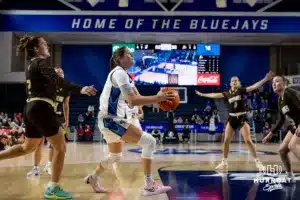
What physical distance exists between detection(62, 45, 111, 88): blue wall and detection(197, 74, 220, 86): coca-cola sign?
5.45 m

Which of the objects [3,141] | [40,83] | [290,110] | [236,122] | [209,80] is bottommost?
[3,141]

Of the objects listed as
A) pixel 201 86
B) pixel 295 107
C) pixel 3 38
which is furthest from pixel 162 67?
pixel 295 107

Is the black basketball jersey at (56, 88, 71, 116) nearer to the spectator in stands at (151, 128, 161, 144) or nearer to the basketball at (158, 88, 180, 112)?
the basketball at (158, 88, 180, 112)

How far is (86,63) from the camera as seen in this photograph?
72.6 feet

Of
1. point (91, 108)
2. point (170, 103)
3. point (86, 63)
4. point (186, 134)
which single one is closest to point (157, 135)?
point (186, 134)

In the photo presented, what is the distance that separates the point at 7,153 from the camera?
16.5 ft

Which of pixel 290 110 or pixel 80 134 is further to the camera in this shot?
pixel 80 134

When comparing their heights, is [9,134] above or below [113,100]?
below

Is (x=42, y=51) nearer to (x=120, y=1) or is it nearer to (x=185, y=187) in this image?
(x=185, y=187)

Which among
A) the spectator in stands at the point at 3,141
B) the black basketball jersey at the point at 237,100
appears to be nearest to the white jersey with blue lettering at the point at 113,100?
the black basketball jersey at the point at 237,100

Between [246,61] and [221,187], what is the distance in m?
17.5

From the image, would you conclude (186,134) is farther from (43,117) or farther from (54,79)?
(54,79)

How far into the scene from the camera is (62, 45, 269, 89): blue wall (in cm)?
2211

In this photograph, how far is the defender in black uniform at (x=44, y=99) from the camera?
15.0 feet
